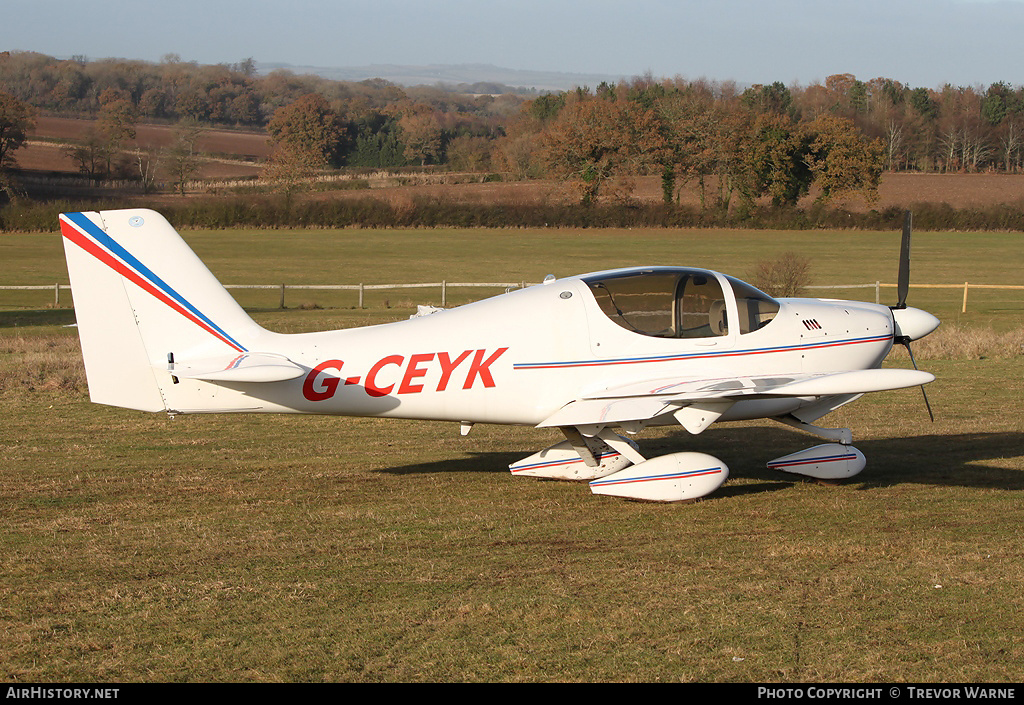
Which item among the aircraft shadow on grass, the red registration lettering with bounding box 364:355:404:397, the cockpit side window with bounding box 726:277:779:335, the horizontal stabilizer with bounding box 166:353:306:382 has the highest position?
the cockpit side window with bounding box 726:277:779:335

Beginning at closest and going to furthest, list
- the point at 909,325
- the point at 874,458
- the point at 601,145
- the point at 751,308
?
the point at 751,308, the point at 909,325, the point at 874,458, the point at 601,145

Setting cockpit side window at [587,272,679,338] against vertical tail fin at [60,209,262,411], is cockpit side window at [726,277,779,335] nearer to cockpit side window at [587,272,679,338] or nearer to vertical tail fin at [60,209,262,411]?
cockpit side window at [587,272,679,338]

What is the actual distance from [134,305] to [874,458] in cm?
842

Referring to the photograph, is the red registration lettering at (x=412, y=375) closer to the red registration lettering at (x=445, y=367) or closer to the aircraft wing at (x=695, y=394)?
the red registration lettering at (x=445, y=367)

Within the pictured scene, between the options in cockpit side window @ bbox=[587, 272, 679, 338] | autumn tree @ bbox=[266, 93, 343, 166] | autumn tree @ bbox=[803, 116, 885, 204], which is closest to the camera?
cockpit side window @ bbox=[587, 272, 679, 338]

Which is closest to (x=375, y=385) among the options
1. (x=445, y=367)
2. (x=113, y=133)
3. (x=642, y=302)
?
(x=445, y=367)

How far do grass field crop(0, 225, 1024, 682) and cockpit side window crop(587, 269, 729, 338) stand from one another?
5.83 ft

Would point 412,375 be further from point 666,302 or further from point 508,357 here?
point 666,302

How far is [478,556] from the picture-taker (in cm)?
829

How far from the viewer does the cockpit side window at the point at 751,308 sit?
1053 cm

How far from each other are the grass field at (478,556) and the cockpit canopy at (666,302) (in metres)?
1.75

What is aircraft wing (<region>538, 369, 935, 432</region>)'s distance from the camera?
370 inches

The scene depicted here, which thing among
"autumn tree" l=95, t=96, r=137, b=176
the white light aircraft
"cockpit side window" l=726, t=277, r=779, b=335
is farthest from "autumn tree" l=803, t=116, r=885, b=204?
the white light aircraft

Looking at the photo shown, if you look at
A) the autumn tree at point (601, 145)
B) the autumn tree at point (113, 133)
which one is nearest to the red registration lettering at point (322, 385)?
the autumn tree at point (601, 145)
